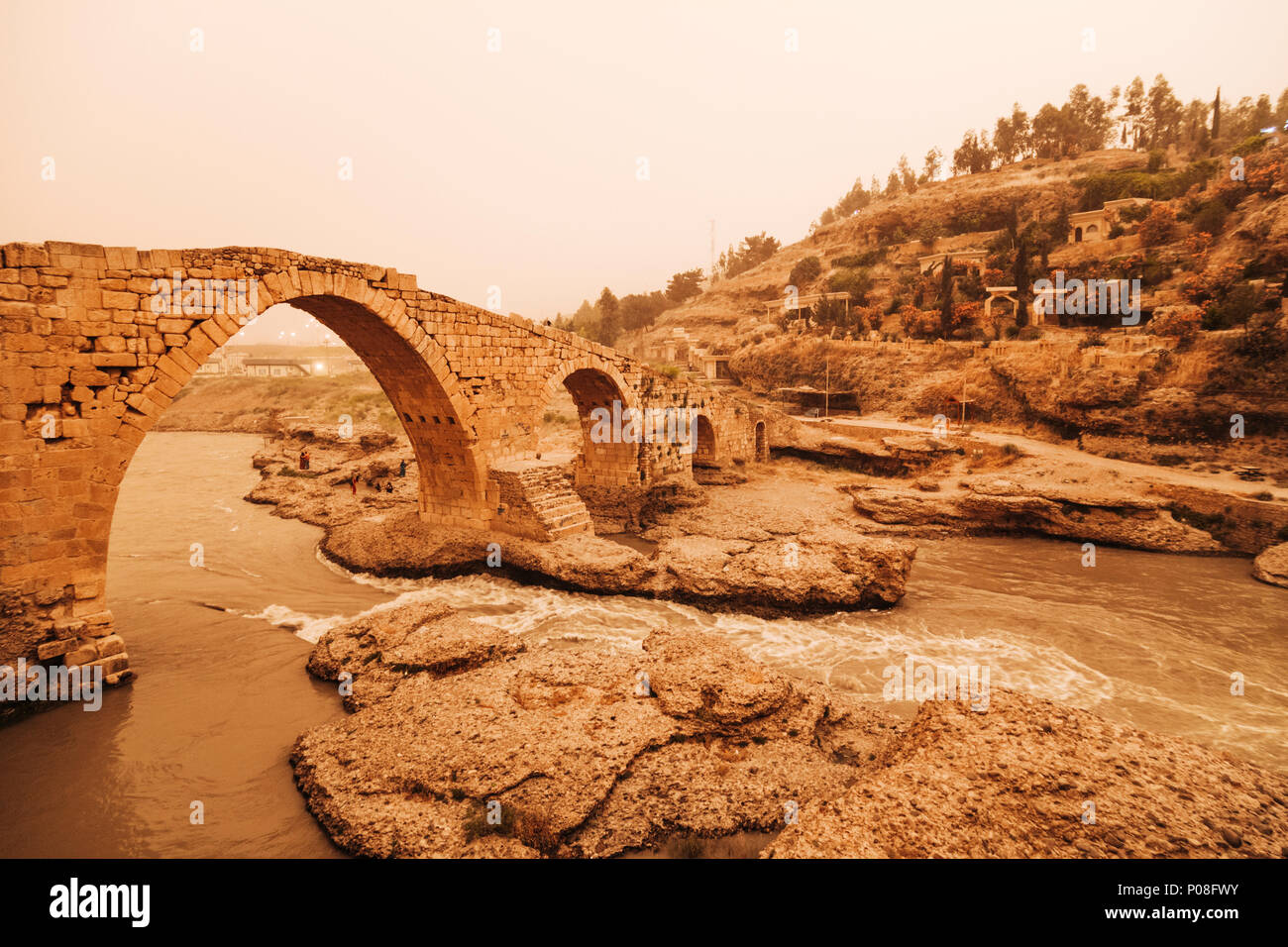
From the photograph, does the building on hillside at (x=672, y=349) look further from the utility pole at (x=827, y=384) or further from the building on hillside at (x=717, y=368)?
the utility pole at (x=827, y=384)

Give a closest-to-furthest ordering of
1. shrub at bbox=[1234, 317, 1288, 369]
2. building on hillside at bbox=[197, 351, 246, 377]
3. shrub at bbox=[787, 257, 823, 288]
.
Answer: shrub at bbox=[1234, 317, 1288, 369] < shrub at bbox=[787, 257, 823, 288] < building on hillside at bbox=[197, 351, 246, 377]

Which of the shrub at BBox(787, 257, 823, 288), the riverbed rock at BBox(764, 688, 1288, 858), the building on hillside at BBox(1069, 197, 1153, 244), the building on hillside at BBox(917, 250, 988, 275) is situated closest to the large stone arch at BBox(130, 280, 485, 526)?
the riverbed rock at BBox(764, 688, 1288, 858)

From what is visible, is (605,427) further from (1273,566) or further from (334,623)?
(1273,566)

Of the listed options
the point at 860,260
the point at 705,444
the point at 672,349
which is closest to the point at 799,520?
the point at 705,444

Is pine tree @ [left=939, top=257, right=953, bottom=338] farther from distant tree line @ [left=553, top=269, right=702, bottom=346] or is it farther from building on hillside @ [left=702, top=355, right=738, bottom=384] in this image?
distant tree line @ [left=553, top=269, right=702, bottom=346]

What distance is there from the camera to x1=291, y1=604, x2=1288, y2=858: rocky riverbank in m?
3.30

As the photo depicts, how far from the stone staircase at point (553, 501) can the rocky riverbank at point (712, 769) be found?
4.86m

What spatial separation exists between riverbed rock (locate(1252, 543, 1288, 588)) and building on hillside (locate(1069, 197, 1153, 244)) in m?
29.1

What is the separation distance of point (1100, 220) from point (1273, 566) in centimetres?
3123

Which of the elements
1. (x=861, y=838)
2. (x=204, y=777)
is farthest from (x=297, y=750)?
(x=861, y=838)

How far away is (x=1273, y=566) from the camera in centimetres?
1230

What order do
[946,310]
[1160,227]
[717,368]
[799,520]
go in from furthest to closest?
[717,368] → [946,310] → [1160,227] → [799,520]

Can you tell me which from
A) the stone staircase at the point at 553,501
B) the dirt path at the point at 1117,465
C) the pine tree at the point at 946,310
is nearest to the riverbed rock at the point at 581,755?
the stone staircase at the point at 553,501

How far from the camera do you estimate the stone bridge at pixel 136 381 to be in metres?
6.73
